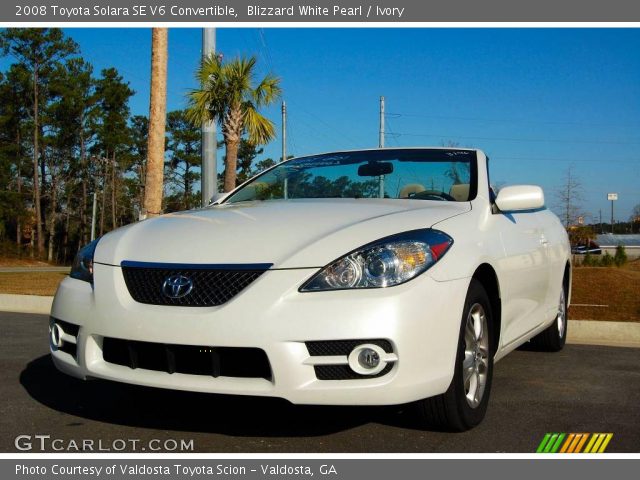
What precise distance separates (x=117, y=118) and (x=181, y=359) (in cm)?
5856

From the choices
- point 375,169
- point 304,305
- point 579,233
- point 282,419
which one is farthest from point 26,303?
point 579,233

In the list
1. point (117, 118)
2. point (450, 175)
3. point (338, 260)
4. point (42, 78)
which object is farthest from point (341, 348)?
point (117, 118)

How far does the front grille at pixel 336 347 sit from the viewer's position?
306 cm

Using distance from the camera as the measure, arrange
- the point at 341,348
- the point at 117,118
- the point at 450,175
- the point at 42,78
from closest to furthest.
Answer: the point at 341,348 < the point at 450,175 < the point at 42,78 < the point at 117,118

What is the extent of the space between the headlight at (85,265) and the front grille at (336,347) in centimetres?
125

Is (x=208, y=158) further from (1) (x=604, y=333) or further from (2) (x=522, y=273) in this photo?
(2) (x=522, y=273)

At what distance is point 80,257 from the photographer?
12.6 ft

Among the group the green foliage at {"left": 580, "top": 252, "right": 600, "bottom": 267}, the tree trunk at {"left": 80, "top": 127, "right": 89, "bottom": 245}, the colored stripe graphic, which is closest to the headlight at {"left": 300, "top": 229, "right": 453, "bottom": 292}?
the colored stripe graphic

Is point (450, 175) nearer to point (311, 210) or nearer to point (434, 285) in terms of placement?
point (311, 210)

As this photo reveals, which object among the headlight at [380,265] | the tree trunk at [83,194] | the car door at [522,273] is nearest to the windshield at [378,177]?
the car door at [522,273]

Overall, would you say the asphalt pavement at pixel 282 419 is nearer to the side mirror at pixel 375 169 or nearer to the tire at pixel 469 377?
the tire at pixel 469 377

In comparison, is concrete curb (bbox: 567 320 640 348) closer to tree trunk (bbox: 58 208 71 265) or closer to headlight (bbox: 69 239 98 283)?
headlight (bbox: 69 239 98 283)

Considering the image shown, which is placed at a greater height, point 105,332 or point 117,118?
point 117,118

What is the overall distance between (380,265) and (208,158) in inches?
416
